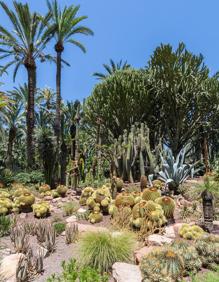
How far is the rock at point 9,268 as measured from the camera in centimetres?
515

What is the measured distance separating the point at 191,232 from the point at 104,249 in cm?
202

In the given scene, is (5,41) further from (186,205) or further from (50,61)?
(186,205)

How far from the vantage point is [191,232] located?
6922mm

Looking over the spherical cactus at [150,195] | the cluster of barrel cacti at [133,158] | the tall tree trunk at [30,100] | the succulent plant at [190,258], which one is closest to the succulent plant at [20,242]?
the succulent plant at [190,258]

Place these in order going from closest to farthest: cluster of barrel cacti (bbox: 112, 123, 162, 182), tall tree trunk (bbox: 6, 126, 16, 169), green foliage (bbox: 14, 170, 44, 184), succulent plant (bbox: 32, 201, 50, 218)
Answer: succulent plant (bbox: 32, 201, 50, 218) < cluster of barrel cacti (bbox: 112, 123, 162, 182) < green foliage (bbox: 14, 170, 44, 184) < tall tree trunk (bbox: 6, 126, 16, 169)

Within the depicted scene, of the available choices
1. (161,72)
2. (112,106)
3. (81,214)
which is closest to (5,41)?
(112,106)

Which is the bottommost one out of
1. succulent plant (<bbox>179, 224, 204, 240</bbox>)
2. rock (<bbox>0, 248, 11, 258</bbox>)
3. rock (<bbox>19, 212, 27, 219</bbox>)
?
rock (<bbox>0, 248, 11, 258</bbox>)

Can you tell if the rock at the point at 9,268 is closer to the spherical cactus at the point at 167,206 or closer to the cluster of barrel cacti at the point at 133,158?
the spherical cactus at the point at 167,206

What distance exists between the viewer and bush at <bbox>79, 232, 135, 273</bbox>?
5.62 m

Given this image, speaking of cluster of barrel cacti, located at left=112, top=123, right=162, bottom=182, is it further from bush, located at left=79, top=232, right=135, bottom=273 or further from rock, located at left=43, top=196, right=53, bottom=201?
bush, located at left=79, top=232, right=135, bottom=273

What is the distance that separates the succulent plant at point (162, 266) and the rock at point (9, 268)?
1.84 metres

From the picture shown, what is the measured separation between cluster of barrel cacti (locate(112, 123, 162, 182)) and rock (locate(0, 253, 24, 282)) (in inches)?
305

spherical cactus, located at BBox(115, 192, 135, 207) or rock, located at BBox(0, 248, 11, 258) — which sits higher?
spherical cactus, located at BBox(115, 192, 135, 207)

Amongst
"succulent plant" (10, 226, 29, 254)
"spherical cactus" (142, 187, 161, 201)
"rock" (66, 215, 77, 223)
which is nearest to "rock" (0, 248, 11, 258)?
"succulent plant" (10, 226, 29, 254)
